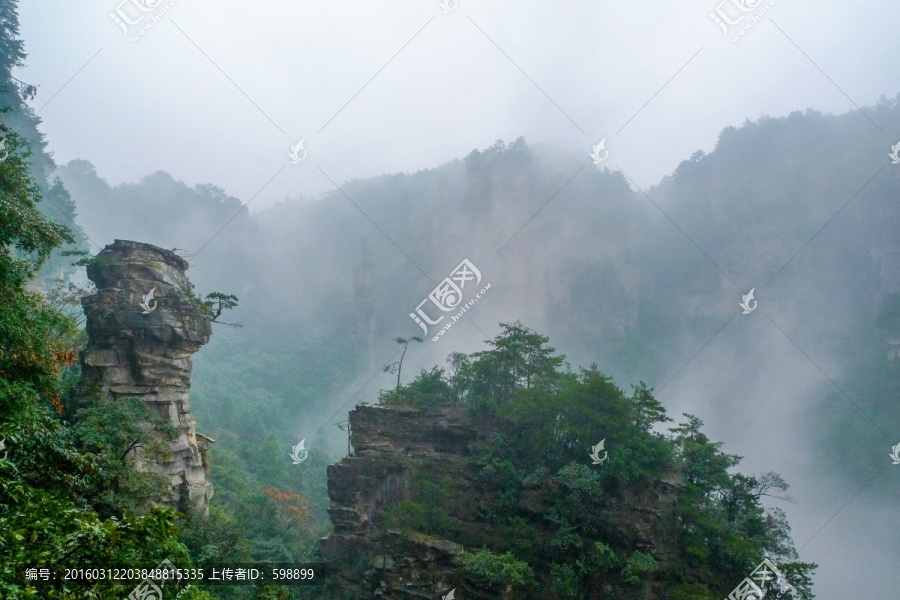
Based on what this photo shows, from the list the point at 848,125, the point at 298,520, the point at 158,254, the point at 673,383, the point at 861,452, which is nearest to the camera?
the point at 158,254

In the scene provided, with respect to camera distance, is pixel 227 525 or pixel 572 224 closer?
pixel 227 525

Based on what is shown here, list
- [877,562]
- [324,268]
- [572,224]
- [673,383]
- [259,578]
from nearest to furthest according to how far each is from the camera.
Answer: [259,578]
[877,562]
[673,383]
[572,224]
[324,268]

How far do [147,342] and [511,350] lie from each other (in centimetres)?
1014

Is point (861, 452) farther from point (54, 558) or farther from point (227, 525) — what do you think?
point (54, 558)

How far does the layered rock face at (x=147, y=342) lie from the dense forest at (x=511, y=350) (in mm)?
704

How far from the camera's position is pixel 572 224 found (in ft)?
173

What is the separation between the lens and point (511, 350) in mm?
15617

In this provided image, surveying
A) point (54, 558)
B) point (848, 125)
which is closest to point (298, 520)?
point (54, 558)

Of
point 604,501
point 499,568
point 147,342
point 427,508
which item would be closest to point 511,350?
point 604,501

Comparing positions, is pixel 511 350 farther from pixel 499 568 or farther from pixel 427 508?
pixel 499 568

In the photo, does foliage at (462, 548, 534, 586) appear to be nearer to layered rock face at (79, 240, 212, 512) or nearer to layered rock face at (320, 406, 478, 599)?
layered rock face at (320, 406, 478, 599)

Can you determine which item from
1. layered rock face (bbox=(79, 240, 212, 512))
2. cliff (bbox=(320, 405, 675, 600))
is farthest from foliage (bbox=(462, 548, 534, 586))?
layered rock face (bbox=(79, 240, 212, 512))

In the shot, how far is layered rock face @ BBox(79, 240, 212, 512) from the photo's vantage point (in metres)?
11.8

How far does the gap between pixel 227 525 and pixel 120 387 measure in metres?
4.22
